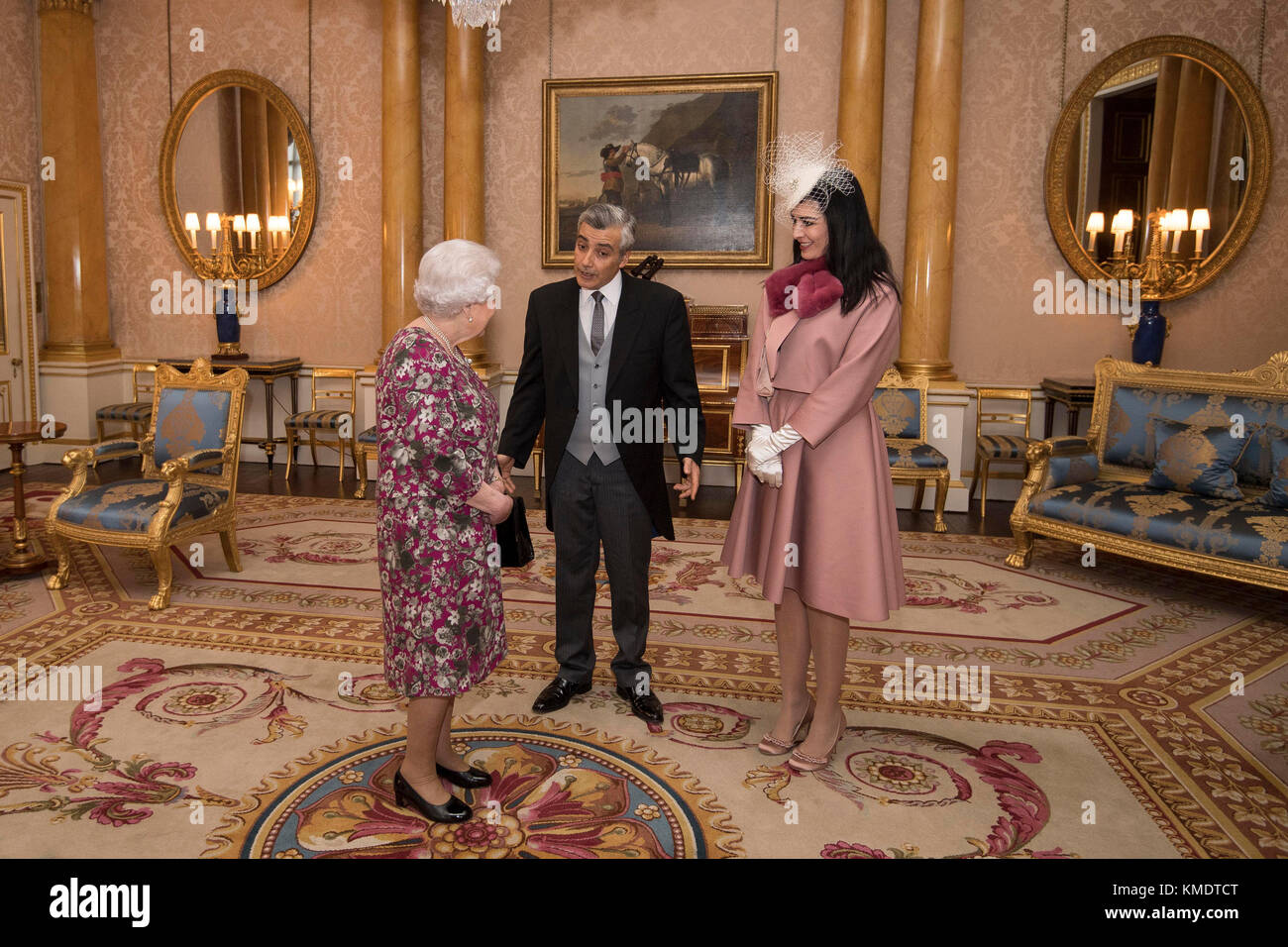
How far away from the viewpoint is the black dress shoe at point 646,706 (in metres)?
3.40

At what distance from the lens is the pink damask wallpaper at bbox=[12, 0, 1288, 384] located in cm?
717

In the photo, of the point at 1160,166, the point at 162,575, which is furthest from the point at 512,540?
the point at 1160,166

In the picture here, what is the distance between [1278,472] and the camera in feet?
15.8

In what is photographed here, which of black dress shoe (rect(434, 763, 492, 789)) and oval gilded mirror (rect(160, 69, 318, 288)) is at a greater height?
oval gilded mirror (rect(160, 69, 318, 288))

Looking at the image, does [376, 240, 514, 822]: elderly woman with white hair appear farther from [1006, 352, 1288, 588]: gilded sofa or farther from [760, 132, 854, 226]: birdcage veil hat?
[1006, 352, 1288, 588]: gilded sofa

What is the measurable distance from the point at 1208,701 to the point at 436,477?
3.11 metres

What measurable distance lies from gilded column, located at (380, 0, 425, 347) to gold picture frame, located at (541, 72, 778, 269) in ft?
3.53

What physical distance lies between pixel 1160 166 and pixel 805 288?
5.75m

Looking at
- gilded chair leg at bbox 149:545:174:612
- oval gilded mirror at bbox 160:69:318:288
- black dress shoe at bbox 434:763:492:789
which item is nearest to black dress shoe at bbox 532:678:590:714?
black dress shoe at bbox 434:763:492:789

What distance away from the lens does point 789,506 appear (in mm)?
2928

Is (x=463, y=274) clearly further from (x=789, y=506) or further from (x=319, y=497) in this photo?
(x=319, y=497)

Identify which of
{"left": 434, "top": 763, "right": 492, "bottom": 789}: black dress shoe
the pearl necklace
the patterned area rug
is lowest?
the patterned area rug
